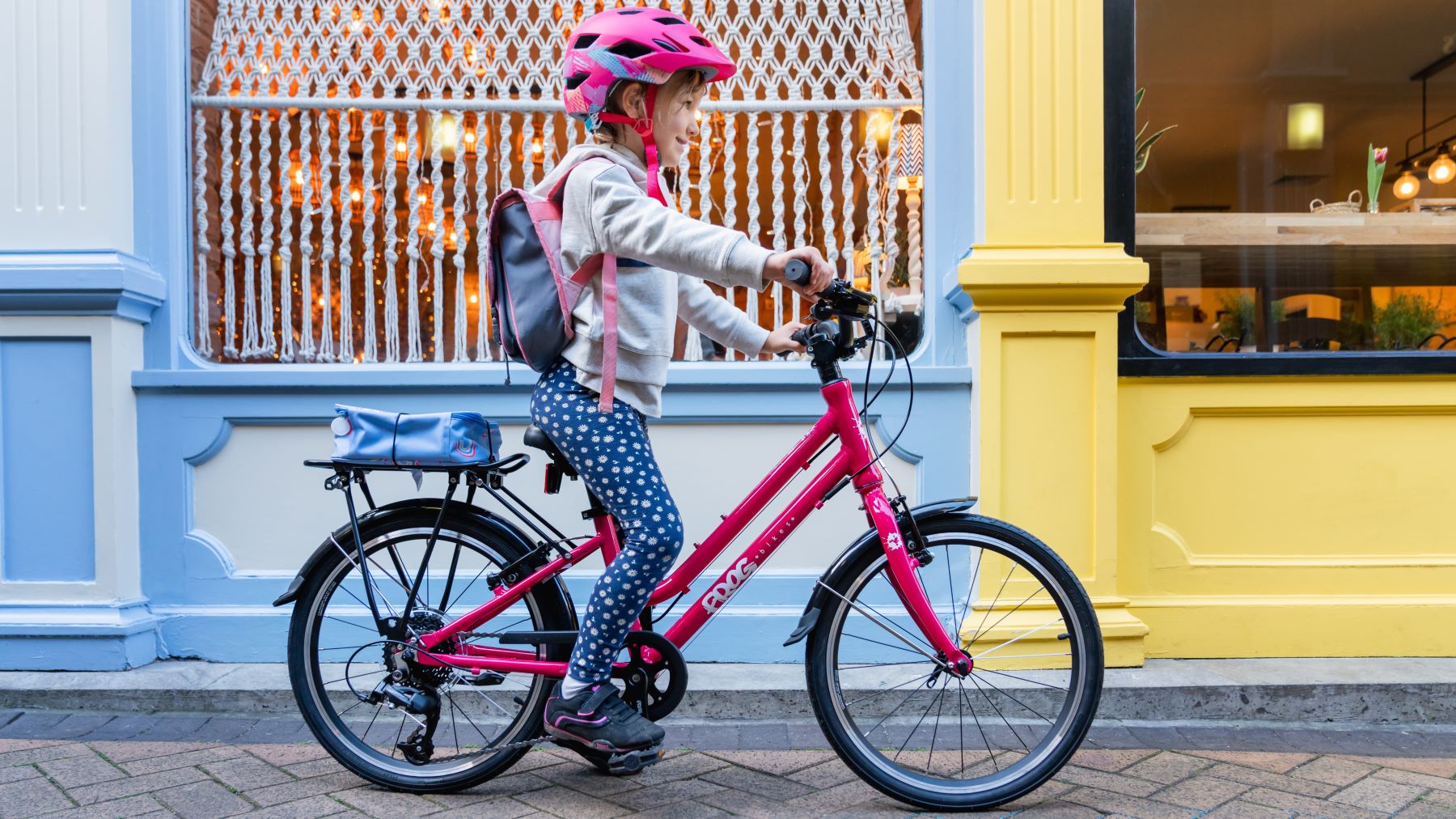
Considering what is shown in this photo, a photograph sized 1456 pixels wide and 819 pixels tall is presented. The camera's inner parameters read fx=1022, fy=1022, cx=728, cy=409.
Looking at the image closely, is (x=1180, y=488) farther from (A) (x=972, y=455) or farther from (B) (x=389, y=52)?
(B) (x=389, y=52)

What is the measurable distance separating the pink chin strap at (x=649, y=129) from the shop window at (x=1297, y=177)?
2.11 metres

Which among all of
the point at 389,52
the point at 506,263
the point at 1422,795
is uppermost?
the point at 389,52

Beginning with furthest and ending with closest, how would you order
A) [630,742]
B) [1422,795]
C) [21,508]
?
[21,508] < [1422,795] < [630,742]

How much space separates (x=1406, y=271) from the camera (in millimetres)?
4027

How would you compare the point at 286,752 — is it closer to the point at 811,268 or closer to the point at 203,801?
the point at 203,801

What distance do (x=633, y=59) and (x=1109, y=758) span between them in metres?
2.31

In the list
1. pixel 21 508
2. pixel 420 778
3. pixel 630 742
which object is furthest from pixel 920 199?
pixel 21 508

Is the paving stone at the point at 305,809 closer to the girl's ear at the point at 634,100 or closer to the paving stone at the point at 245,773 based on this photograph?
the paving stone at the point at 245,773

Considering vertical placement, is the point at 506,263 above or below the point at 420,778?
above

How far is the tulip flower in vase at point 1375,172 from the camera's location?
414cm

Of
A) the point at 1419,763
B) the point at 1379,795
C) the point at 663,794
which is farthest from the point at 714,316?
the point at 1419,763

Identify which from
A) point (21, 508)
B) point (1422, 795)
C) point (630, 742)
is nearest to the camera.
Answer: point (630, 742)

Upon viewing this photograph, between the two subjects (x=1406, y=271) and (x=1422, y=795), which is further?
(x=1406, y=271)

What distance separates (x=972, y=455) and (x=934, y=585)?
19.2 inches
